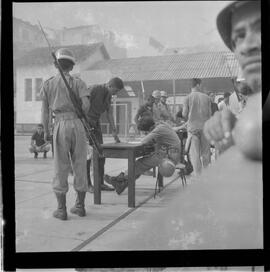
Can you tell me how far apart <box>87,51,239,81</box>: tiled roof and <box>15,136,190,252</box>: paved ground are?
0.84m

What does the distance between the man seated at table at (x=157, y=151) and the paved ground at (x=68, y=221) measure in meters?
0.30

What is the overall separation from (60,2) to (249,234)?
8.09 feet

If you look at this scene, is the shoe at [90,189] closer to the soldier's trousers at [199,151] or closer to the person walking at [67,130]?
the person walking at [67,130]

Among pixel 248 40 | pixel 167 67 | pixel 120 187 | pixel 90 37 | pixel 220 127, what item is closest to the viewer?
pixel 248 40

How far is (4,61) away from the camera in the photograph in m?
3.17

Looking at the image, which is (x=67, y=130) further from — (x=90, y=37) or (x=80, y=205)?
(x=90, y=37)

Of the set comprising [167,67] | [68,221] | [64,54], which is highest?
[64,54]

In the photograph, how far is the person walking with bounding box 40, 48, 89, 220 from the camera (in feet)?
12.8

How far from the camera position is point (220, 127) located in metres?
3.26

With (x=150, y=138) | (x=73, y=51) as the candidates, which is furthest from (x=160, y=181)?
(x=73, y=51)

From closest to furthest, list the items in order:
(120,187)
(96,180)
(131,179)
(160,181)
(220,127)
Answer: (220,127) < (131,179) < (96,180) < (120,187) < (160,181)

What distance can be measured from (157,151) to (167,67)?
1334 millimetres

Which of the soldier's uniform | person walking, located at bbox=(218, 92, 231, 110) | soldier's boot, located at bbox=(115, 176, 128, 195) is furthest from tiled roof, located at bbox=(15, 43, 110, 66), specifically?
soldier's boot, located at bbox=(115, 176, 128, 195)

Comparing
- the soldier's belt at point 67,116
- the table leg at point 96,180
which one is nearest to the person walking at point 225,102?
the soldier's belt at point 67,116
